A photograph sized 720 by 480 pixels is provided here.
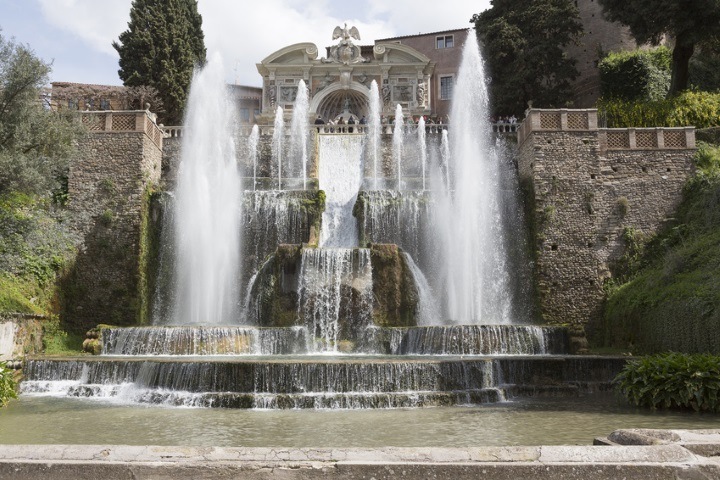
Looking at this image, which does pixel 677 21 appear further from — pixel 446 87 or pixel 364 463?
pixel 364 463

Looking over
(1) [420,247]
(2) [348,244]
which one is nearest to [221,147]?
(2) [348,244]

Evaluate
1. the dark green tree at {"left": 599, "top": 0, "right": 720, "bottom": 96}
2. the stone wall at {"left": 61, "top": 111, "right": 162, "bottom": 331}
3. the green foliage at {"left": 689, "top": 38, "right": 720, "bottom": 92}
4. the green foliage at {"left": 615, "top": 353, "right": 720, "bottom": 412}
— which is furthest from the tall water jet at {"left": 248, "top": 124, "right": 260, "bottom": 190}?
the green foliage at {"left": 689, "top": 38, "right": 720, "bottom": 92}

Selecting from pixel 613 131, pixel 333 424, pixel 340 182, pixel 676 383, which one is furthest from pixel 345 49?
pixel 333 424

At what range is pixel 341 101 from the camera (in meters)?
37.8

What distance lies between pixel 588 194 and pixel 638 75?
478 inches

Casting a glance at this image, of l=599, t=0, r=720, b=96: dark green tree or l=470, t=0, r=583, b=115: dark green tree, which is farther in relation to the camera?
l=470, t=0, r=583, b=115: dark green tree

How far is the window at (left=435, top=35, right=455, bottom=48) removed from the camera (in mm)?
42375

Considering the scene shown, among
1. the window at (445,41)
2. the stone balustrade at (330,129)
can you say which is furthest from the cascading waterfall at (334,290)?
the window at (445,41)

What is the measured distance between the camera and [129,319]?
795 inches

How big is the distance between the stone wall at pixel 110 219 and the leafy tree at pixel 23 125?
9.24ft

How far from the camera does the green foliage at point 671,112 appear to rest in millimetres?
23234

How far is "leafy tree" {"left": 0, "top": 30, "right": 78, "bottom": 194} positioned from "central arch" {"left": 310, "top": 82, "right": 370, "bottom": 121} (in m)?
19.3

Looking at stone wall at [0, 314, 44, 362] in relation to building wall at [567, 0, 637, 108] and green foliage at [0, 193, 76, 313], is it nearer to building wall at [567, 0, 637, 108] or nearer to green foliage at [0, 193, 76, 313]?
green foliage at [0, 193, 76, 313]

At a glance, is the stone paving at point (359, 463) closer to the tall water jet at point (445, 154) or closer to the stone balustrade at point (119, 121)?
the stone balustrade at point (119, 121)
